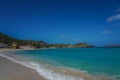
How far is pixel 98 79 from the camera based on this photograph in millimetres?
8406

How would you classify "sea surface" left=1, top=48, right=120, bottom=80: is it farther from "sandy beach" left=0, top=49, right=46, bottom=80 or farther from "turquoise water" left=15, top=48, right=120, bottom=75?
"sandy beach" left=0, top=49, right=46, bottom=80

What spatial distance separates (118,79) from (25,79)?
4.37m

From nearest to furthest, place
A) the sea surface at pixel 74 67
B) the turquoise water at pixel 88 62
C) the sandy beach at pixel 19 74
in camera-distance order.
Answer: the sandy beach at pixel 19 74, the sea surface at pixel 74 67, the turquoise water at pixel 88 62

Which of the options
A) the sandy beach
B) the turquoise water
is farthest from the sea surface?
the sandy beach

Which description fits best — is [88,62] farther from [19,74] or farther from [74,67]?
[19,74]

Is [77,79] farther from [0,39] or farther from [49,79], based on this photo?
[0,39]

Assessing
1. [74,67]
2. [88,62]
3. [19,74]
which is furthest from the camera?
[88,62]

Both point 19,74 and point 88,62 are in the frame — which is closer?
point 19,74

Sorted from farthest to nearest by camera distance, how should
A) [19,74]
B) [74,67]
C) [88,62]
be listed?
[88,62] < [74,67] < [19,74]

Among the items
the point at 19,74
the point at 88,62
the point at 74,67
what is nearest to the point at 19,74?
the point at 19,74

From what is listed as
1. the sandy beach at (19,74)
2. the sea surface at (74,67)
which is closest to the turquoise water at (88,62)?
the sea surface at (74,67)

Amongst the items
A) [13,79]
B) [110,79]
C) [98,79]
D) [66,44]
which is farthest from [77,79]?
[66,44]

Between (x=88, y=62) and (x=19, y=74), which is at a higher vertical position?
(x=19, y=74)

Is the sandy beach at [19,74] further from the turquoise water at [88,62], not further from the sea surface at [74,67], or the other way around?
the turquoise water at [88,62]
